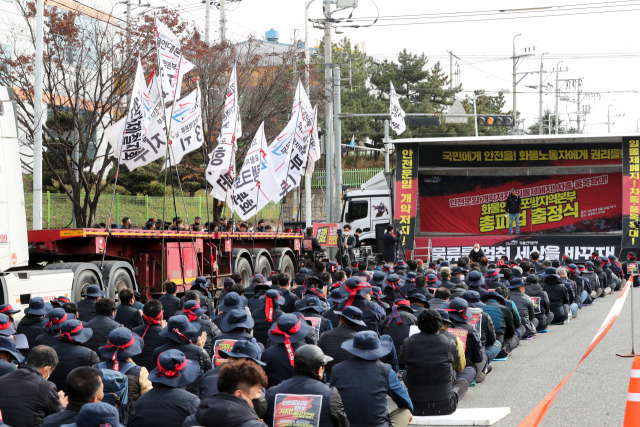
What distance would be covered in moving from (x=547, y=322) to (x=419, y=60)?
47.0m

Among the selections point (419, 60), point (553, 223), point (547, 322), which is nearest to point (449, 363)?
point (547, 322)

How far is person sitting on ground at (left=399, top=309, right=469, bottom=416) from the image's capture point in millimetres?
8008

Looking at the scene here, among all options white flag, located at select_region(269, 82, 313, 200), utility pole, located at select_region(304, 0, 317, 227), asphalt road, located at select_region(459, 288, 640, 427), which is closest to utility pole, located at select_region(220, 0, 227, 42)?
utility pole, located at select_region(304, 0, 317, 227)

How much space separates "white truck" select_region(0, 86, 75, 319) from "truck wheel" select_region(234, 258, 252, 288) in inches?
297

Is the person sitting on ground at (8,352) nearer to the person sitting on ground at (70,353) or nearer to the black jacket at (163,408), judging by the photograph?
the person sitting on ground at (70,353)

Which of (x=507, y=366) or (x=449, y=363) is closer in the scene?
(x=449, y=363)

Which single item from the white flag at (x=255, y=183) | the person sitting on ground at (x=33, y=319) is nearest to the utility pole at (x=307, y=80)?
the white flag at (x=255, y=183)

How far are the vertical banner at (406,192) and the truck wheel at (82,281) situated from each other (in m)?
17.2

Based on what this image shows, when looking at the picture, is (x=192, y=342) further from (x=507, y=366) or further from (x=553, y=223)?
(x=553, y=223)

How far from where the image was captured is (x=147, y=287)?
53.1 ft

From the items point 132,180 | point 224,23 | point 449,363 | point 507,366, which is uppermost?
point 224,23

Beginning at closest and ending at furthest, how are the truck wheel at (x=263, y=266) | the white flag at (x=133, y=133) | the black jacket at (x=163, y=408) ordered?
the black jacket at (x=163, y=408) → the white flag at (x=133, y=133) → the truck wheel at (x=263, y=266)

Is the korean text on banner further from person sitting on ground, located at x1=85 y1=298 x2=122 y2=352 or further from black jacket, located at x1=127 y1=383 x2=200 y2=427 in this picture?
black jacket, located at x1=127 y1=383 x2=200 y2=427

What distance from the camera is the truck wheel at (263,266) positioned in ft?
68.5
